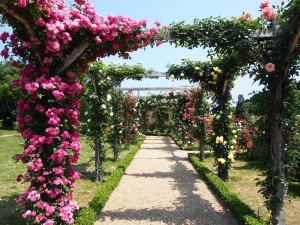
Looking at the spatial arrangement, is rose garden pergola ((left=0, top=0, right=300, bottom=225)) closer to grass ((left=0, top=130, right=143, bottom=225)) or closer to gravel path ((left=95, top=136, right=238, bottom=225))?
grass ((left=0, top=130, right=143, bottom=225))

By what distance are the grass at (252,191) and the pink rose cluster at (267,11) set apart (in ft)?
7.44

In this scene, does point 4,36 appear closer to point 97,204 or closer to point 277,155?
point 97,204

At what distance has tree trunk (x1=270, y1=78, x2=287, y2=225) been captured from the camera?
14.7 ft

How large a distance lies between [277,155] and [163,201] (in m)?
2.63

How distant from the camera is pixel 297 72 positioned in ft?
15.1

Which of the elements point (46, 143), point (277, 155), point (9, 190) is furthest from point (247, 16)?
point (9, 190)

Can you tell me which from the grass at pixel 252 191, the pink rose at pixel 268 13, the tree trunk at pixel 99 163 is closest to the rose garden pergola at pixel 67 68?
the pink rose at pixel 268 13

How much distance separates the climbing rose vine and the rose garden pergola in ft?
0.04

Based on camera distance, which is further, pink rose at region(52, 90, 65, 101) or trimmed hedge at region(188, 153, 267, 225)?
trimmed hedge at region(188, 153, 267, 225)

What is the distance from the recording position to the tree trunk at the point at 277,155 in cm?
448

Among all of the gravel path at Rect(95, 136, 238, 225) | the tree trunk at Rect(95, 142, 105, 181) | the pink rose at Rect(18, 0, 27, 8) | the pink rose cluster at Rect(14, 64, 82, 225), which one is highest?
the pink rose at Rect(18, 0, 27, 8)

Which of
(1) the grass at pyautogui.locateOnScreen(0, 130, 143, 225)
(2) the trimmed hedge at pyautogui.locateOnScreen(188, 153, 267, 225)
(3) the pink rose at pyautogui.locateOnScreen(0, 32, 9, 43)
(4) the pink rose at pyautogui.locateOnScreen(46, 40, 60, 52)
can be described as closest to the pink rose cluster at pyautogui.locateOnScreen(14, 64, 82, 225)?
(4) the pink rose at pyautogui.locateOnScreen(46, 40, 60, 52)

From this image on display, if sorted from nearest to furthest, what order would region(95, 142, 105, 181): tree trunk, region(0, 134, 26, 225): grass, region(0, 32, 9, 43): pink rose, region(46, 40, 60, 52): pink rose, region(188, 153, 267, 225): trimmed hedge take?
1. region(46, 40, 60, 52): pink rose
2. region(0, 32, 9, 43): pink rose
3. region(188, 153, 267, 225): trimmed hedge
4. region(0, 134, 26, 225): grass
5. region(95, 142, 105, 181): tree trunk

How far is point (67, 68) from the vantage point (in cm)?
431
